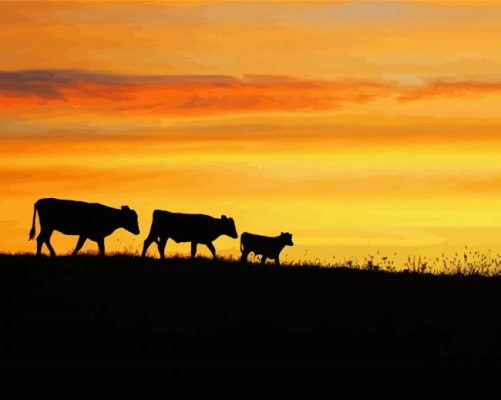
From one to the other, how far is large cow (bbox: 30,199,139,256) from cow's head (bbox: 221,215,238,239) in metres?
3.95

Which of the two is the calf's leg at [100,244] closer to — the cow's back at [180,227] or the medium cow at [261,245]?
the cow's back at [180,227]

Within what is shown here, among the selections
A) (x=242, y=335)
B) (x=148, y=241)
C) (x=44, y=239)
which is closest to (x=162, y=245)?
(x=148, y=241)

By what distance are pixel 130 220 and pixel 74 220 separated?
2.80 meters

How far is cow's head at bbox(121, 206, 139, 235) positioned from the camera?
35000mm

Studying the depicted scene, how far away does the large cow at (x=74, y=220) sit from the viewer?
105 ft

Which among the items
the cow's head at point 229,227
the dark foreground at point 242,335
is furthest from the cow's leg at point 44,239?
the cow's head at point 229,227

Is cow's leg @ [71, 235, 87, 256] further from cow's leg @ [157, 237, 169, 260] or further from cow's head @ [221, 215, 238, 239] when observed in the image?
cow's head @ [221, 215, 238, 239]

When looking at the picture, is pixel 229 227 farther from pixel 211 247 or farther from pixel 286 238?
pixel 211 247

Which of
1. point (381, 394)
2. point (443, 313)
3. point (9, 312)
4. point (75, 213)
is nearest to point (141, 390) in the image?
point (381, 394)

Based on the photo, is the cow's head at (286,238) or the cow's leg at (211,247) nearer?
the cow's leg at (211,247)

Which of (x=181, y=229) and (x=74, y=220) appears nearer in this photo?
(x=74, y=220)

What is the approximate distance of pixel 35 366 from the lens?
1484 centimetres

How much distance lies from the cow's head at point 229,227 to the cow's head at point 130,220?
270cm

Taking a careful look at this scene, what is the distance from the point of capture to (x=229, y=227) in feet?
121
